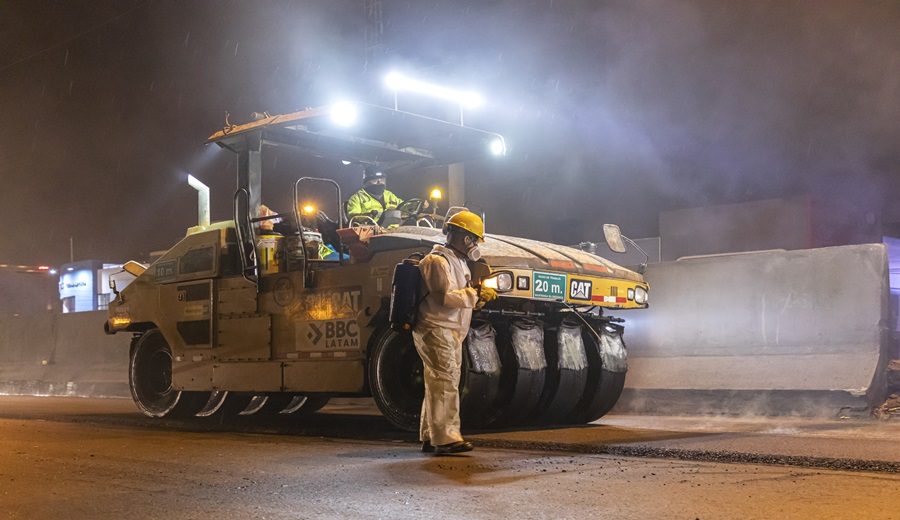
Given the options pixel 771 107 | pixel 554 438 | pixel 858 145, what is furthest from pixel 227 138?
pixel 858 145

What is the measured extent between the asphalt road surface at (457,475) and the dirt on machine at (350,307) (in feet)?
1.50

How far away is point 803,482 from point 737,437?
1.98 m

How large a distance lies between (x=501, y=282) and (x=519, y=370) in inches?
30.4

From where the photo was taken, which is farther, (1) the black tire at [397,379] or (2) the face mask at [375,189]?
(2) the face mask at [375,189]

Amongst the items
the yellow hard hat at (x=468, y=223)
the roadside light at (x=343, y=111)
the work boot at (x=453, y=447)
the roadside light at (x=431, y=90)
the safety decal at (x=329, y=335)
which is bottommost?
the work boot at (x=453, y=447)

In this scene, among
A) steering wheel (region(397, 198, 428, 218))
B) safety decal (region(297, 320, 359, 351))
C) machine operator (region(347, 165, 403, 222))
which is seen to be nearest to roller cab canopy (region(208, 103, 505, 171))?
machine operator (region(347, 165, 403, 222))

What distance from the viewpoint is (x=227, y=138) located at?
30.4ft

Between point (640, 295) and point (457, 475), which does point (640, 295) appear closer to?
point (640, 295)

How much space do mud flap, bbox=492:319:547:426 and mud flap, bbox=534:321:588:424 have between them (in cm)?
20

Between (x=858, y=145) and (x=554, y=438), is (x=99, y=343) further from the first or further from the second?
(x=858, y=145)

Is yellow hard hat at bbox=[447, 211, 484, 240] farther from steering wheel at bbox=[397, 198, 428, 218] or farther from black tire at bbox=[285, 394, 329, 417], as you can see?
black tire at bbox=[285, 394, 329, 417]

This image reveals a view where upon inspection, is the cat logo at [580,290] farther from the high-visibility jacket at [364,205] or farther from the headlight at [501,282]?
the high-visibility jacket at [364,205]

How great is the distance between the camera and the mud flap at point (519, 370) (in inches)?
300

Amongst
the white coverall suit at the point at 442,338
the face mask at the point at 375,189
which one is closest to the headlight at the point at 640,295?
the white coverall suit at the point at 442,338
